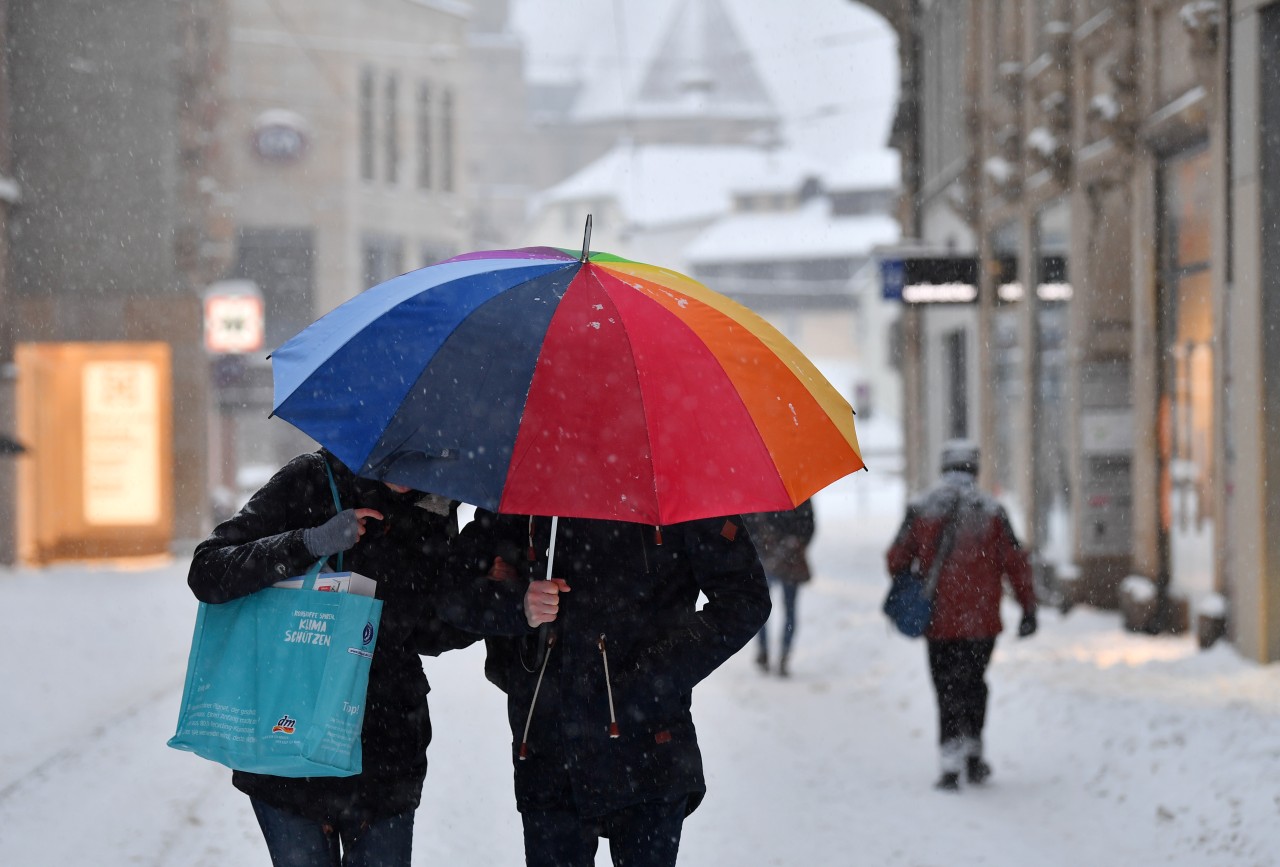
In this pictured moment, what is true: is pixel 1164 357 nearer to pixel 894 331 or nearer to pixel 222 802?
pixel 222 802

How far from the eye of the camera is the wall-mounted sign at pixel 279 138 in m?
43.8

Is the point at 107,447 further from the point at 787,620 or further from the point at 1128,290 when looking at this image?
the point at 1128,290

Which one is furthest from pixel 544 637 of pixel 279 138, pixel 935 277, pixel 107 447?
pixel 279 138

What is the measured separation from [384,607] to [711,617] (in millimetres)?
757

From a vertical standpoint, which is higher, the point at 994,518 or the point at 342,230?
the point at 342,230

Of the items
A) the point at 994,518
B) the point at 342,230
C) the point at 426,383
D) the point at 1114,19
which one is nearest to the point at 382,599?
the point at 426,383

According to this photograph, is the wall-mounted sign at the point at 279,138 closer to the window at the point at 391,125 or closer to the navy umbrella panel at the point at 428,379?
the window at the point at 391,125

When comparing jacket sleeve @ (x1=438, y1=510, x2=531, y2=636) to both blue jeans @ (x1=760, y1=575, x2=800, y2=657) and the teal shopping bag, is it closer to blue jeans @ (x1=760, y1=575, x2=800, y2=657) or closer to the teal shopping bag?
the teal shopping bag

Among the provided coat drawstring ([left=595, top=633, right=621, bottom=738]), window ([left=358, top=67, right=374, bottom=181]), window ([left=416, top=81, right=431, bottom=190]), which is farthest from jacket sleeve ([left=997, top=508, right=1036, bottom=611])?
window ([left=416, top=81, right=431, bottom=190])

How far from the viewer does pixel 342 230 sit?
4622 centimetres

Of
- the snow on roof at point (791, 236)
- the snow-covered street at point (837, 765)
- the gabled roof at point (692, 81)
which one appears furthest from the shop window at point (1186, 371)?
the gabled roof at point (692, 81)

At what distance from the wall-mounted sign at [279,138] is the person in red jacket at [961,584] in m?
38.9

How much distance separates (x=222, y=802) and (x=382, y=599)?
4.28 m

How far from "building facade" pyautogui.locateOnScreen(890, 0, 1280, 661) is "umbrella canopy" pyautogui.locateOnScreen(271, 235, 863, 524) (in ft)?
24.9
